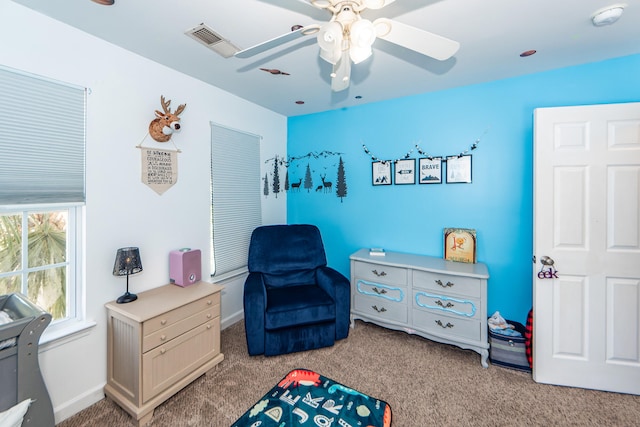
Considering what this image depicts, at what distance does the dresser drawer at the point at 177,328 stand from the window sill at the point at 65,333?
0.47 metres

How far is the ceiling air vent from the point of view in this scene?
1.77m

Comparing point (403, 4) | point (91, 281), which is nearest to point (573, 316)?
point (403, 4)

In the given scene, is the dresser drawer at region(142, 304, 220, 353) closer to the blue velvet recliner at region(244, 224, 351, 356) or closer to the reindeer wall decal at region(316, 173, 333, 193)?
the blue velvet recliner at region(244, 224, 351, 356)

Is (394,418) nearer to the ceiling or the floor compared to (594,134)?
nearer to the floor

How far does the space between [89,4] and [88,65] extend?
447 millimetres

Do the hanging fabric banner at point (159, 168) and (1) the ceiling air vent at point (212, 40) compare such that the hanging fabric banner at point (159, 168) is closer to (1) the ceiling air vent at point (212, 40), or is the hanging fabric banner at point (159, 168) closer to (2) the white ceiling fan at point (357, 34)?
(1) the ceiling air vent at point (212, 40)

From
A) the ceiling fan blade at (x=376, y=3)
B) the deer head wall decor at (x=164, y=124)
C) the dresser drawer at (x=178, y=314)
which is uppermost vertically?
the ceiling fan blade at (x=376, y=3)

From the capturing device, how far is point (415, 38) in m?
1.29

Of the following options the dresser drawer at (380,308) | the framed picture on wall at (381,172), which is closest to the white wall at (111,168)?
the dresser drawer at (380,308)

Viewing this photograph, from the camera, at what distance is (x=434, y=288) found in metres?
2.47

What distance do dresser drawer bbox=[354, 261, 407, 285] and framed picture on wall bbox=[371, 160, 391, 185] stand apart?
986mm

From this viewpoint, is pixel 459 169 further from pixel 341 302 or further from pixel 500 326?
pixel 341 302

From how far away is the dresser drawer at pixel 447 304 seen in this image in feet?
7.60

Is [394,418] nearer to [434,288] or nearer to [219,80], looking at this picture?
[434,288]
